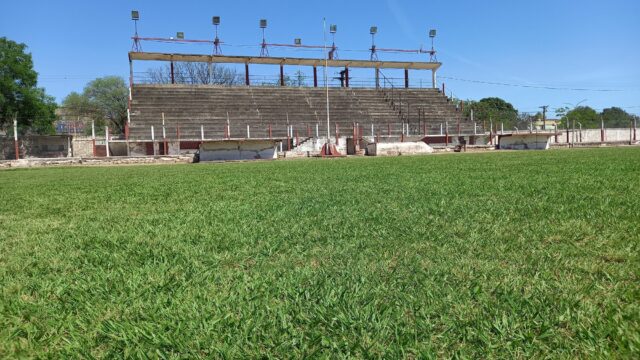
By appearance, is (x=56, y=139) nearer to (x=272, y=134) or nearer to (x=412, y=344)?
(x=272, y=134)

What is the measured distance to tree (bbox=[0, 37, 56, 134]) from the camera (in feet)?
133

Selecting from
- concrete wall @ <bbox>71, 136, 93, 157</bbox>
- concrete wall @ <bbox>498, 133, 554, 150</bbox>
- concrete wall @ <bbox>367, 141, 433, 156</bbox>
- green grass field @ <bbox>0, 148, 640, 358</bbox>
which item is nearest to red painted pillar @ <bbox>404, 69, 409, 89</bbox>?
concrete wall @ <bbox>498, 133, 554, 150</bbox>

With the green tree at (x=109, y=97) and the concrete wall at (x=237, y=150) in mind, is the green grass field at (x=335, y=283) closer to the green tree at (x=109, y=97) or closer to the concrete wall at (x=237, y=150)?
the concrete wall at (x=237, y=150)

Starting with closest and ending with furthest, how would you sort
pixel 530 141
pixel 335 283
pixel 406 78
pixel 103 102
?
1. pixel 335 283
2. pixel 530 141
3. pixel 406 78
4. pixel 103 102

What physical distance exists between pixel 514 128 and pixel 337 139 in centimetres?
1752

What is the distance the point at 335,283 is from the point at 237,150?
24.4 m

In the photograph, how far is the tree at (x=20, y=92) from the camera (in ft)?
133

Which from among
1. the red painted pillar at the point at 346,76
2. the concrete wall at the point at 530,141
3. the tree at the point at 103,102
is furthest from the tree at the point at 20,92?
the concrete wall at the point at 530,141

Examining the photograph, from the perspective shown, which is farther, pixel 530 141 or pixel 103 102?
pixel 103 102

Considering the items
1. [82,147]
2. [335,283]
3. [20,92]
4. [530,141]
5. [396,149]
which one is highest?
[20,92]

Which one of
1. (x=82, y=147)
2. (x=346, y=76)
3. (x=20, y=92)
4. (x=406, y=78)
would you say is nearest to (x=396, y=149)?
(x=346, y=76)

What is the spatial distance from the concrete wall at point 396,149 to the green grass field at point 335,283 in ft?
77.5

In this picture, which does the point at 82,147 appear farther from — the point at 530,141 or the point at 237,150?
the point at 530,141

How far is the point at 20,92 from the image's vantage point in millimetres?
41125
